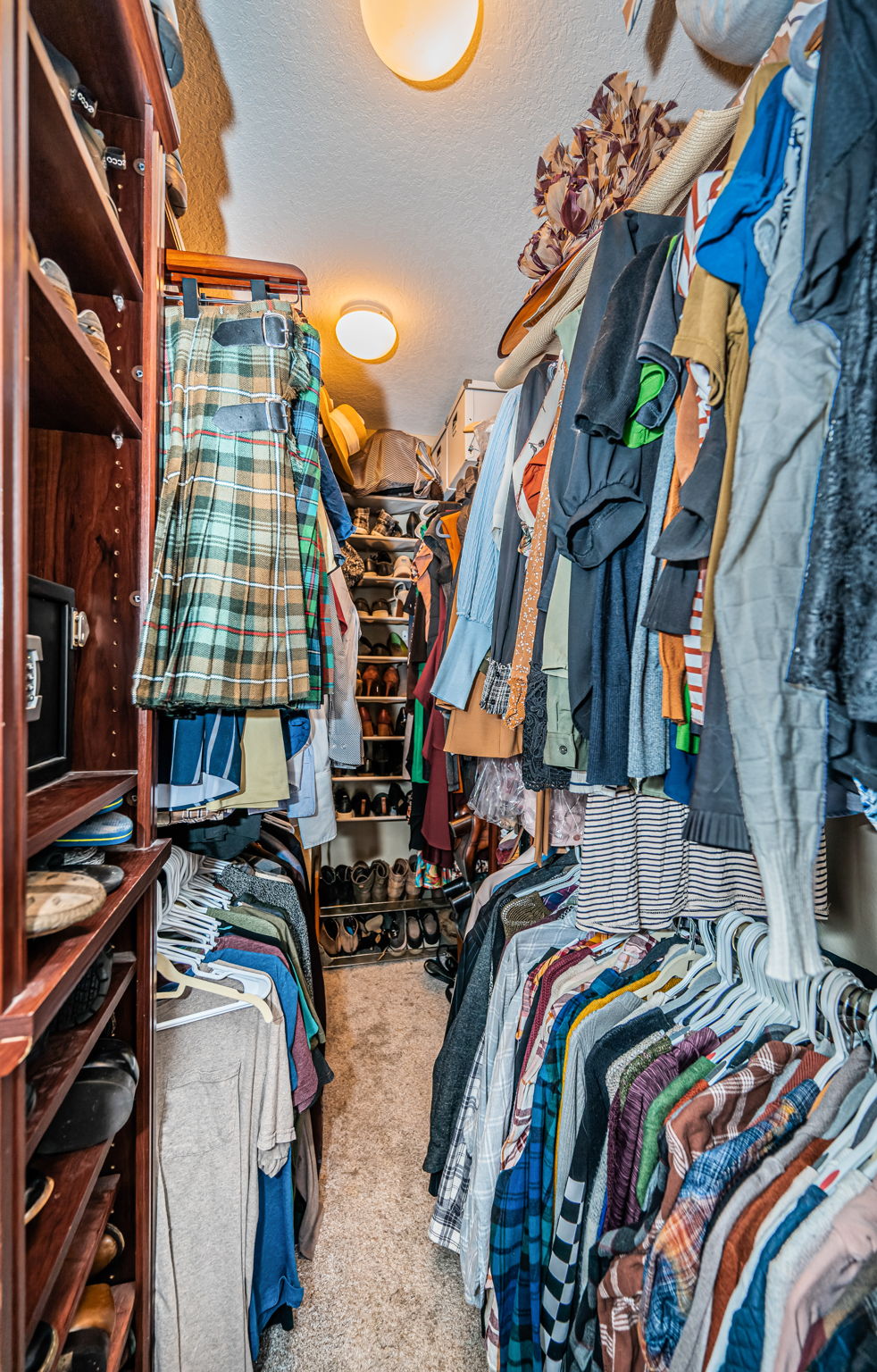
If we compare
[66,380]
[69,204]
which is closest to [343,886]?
[66,380]

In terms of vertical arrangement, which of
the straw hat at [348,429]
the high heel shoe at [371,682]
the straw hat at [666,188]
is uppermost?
the straw hat at [348,429]

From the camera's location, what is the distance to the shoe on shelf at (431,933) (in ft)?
9.03

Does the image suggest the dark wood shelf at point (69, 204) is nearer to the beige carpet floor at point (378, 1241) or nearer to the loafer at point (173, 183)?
the loafer at point (173, 183)

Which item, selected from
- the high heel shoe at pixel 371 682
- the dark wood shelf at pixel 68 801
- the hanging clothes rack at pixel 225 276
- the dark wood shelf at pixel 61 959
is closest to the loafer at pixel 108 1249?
the dark wood shelf at pixel 61 959

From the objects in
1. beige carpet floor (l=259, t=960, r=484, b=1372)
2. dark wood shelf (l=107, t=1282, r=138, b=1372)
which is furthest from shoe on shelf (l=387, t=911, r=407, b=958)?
dark wood shelf (l=107, t=1282, r=138, b=1372)

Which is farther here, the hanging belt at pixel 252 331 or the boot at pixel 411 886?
the boot at pixel 411 886

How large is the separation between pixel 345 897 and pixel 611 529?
2415 millimetres

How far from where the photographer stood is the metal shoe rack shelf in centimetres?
44

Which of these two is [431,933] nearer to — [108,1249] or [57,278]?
[108,1249]

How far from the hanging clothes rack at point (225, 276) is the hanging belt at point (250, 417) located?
24 cm

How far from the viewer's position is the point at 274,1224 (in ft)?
3.56

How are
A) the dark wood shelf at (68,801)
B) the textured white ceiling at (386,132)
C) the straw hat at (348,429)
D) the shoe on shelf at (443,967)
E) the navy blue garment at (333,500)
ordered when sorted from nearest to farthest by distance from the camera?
the dark wood shelf at (68,801)
the textured white ceiling at (386,132)
the navy blue garment at (333,500)
the straw hat at (348,429)
the shoe on shelf at (443,967)

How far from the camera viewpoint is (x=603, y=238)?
2.69ft

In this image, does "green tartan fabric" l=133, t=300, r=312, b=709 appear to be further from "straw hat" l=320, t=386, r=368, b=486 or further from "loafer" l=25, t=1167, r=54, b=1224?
"straw hat" l=320, t=386, r=368, b=486
